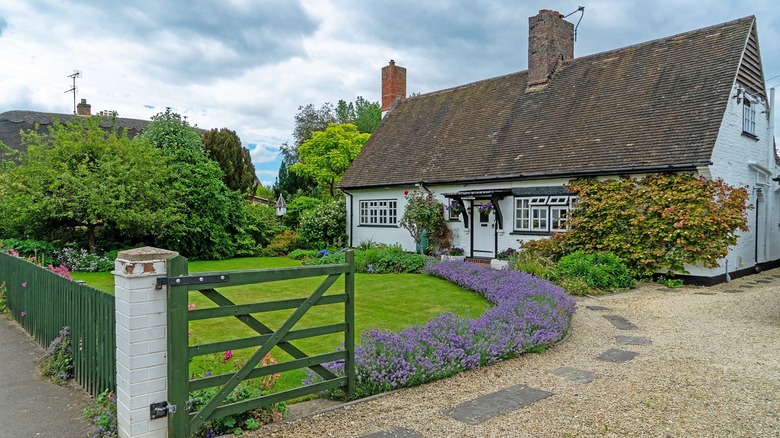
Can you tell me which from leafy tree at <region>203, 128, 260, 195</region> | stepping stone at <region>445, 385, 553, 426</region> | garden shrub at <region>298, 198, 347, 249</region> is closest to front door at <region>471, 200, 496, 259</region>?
garden shrub at <region>298, 198, 347, 249</region>

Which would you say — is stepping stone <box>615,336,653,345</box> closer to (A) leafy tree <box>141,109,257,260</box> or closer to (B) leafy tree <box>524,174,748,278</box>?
(B) leafy tree <box>524,174,748,278</box>

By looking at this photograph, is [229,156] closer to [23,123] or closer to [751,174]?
[23,123]

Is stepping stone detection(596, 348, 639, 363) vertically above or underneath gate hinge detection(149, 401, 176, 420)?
underneath

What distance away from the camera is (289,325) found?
14.2ft

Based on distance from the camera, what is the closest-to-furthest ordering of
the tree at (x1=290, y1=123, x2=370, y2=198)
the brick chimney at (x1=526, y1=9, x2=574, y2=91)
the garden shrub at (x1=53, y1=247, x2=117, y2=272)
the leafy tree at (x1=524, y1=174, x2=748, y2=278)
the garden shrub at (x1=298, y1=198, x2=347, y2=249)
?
the leafy tree at (x1=524, y1=174, x2=748, y2=278) → the garden shrub at (x1=53, y1=247, x2=117, y2=272) → the brick chimney at (x1=526, y1=9, x2=574, y2=91) → the garden shrub at (x1=298, y1=198, x2=347, y2=249) → the tree at (x1=290, y1=123, x2=370, y2=198)

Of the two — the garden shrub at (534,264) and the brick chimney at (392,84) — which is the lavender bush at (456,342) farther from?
the brick chimney at (392,84)

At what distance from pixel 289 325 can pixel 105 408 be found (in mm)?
1797

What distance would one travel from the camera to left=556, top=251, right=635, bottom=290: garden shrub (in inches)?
468

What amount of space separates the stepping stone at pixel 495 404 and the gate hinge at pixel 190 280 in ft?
7.80

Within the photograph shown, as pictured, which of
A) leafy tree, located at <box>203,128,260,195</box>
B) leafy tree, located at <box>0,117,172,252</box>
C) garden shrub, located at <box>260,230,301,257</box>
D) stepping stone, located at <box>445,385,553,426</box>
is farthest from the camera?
leafy tree, located at <box>203,128,260,195</box>

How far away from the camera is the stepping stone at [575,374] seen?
5.59m

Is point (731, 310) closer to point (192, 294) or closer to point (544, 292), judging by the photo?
point (544, 292)

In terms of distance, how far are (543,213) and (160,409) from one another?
13.2 metres

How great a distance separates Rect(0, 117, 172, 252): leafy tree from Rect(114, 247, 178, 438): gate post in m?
12.6
